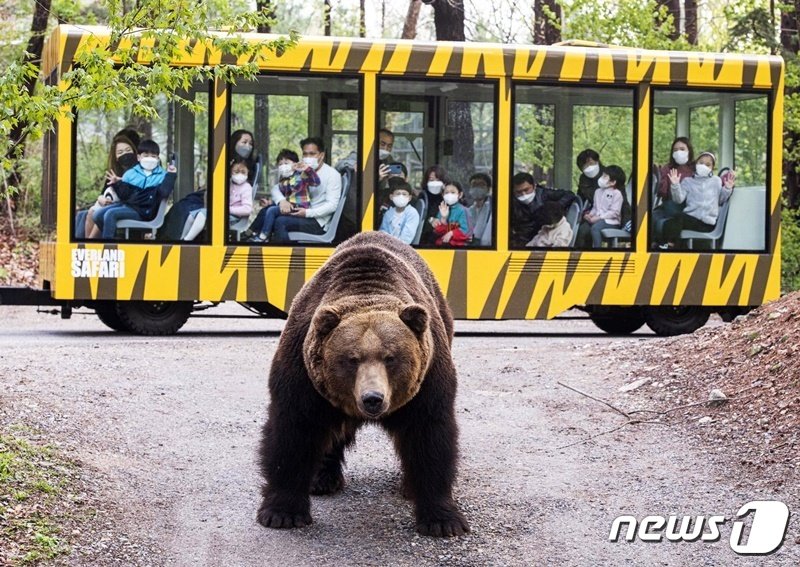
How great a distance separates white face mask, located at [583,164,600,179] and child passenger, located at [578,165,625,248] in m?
0.09

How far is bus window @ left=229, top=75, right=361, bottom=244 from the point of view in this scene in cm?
1439

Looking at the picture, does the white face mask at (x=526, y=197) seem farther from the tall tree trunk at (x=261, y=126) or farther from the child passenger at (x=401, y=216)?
the tall tree trunk at (x=261, y=126)

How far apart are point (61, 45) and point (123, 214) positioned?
1.92m

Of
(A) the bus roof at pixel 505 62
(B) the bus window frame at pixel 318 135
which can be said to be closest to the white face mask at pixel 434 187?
(B) the bus window frame at pixel 318 135

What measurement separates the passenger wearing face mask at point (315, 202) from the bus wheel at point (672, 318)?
407cm

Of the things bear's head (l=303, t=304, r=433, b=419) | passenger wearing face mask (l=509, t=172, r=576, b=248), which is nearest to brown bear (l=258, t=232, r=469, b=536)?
bear's head (l=303, t=304, r=433, b=419)

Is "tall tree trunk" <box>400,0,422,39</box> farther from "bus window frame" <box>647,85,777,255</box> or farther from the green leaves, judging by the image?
the green leaves

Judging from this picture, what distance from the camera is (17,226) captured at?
25.2 meters

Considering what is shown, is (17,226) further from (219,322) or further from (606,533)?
(606,533)

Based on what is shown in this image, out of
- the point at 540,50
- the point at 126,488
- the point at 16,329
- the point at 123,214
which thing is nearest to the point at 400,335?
the point at 126,488

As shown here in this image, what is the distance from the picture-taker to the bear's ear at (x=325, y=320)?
601 cm

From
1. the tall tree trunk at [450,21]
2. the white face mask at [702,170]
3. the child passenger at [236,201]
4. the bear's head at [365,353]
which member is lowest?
the bear's head at [365,353]

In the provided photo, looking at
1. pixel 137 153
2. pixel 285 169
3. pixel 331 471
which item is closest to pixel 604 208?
pixel 285 169

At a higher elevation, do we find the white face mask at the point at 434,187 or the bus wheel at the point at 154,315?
the white face mask at the point at 434,187
